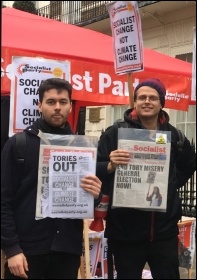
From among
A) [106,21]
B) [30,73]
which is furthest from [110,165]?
[106,21]

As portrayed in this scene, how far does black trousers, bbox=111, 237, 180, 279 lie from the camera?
2982 mm

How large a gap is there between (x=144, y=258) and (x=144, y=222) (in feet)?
0.77

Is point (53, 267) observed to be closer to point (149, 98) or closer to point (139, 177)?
point (139, 177)

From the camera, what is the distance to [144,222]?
117 inches

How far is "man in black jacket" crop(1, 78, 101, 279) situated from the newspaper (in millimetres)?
36

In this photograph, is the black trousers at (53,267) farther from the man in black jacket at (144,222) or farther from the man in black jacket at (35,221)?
the man in black jacket at (144,222)

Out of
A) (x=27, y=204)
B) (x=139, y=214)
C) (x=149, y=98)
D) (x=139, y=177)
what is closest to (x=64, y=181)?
(x=27, y=204)

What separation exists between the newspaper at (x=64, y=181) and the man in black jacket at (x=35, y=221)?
36 mm

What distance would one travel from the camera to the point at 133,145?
282cm

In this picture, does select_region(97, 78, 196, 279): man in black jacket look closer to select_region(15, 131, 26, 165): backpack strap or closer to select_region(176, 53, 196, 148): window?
select_region(15, 131, 26, 165): backpack strap

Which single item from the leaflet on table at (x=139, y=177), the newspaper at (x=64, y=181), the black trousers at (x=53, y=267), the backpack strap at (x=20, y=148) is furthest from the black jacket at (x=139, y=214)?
the backpack strap at (x=20, y=148)

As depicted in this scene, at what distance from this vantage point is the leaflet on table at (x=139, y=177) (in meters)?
2.82

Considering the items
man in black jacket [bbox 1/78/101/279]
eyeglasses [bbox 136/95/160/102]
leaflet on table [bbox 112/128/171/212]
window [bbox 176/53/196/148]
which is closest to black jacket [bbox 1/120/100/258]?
man in black jacket [bbox 1/78/101/279]

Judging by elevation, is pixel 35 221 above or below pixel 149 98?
below
